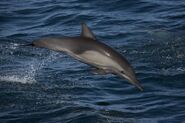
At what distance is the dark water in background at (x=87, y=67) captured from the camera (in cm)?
1388

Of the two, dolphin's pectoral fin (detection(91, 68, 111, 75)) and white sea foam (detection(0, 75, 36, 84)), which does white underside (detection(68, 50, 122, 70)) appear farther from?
white sea foam (detection(0, 75, 36, 84))

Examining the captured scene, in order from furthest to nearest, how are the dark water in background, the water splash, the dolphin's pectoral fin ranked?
1. the water splash
2. the dark water in background
3. the dolphin's pectoral fin

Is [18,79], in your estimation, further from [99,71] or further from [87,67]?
[99,71]

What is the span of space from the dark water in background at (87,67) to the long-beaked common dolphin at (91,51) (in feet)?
6.47

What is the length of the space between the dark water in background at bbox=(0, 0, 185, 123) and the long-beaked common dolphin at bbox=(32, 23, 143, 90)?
1.97 m

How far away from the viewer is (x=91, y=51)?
11.4 metres

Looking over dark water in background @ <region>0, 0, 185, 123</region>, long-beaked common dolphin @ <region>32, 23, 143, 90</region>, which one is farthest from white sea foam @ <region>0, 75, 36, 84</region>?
long-beaked common dolphin @ <region>32, 23, 143, 90</region>

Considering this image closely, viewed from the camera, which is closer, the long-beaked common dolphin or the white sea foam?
the long-beaked common dolphin

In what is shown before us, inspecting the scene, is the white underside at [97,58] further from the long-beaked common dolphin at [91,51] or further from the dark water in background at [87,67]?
the dark water in background at [87,67]

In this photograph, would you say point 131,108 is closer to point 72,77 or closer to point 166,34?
point 72,77

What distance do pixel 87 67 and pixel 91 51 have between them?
6526mm

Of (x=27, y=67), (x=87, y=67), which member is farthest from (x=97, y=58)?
(x=27, y=67)

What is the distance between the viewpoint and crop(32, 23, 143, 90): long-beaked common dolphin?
1138 centimetres

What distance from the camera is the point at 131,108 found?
46.5 feet
